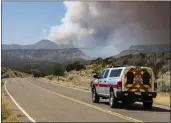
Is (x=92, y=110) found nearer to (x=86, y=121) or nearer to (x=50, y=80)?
(x=86, y=121)

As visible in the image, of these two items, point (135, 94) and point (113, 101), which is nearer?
point (135, 94)

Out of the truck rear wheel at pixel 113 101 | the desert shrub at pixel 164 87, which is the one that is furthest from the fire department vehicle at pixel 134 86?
the desert shrub at pixel 164 87

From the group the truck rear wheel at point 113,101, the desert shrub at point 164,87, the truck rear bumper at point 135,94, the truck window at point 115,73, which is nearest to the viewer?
the truck rear bumper at point 135,94

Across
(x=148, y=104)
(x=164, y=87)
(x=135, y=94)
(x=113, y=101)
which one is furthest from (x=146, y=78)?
(x=164, y=87)

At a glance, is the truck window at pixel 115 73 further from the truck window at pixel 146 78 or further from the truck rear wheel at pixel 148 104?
the truck rear wheel at pixel 148 104

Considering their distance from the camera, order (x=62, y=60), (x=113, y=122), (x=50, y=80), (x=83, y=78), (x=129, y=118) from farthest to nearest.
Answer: (x=50, y=80) < (x=83, y=78) < (x=62, y=60) < (x=129, y=118) < (x=113, y=122)

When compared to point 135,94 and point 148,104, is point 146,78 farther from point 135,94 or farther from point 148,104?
point 148,104

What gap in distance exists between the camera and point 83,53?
17.2m

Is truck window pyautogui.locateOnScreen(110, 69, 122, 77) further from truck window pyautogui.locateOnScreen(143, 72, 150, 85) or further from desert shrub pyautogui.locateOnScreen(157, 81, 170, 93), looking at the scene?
desert shrub pyautogui.locateOnScreen(157, 81, 170, 93)

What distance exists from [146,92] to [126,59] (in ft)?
55.5

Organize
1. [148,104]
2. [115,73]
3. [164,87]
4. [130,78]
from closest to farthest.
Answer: [130,78] < [148,104] < [115,73] < [164,87]

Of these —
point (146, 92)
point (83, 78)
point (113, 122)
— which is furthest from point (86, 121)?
point (83, 78)

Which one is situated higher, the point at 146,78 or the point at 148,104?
the point at 146,78

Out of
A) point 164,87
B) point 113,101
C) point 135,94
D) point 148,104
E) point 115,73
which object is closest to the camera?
point 135,94
